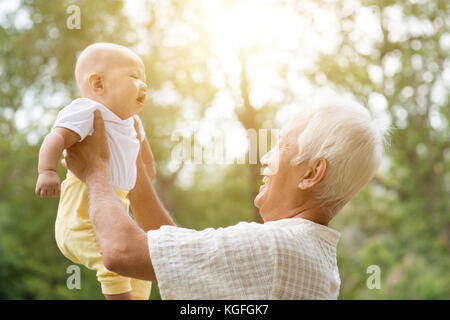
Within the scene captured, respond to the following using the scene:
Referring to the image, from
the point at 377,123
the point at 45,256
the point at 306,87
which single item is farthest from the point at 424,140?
the point at 377,123

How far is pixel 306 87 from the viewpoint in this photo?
5.83 metres

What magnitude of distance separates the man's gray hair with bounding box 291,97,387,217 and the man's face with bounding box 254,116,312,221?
→ 0.05 feet

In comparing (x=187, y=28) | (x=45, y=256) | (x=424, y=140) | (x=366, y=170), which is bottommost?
(x=45, y=256)

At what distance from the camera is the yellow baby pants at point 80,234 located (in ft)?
3.24

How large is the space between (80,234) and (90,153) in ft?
0.53

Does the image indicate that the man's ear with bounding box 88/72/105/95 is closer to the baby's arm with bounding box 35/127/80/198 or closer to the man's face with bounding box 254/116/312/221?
the baby's arm with bounding box 35/127/80/198

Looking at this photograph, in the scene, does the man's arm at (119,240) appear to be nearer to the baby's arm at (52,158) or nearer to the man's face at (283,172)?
the baby's arm at (52,158)

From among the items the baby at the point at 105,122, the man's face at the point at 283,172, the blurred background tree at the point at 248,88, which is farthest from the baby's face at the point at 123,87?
the blurred background tree at the point at 248,88

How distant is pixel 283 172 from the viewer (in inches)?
38.3

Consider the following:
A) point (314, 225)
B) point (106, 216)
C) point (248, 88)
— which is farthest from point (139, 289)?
point (248, 88)

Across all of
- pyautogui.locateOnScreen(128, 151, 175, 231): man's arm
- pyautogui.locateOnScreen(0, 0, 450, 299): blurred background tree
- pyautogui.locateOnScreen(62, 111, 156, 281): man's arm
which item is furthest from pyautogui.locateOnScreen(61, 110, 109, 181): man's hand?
pyautogui.locateOnScreen(0, 0, 450, 299): blurred background tree

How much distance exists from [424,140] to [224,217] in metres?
3.20

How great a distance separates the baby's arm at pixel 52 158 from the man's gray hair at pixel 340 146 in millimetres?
409
